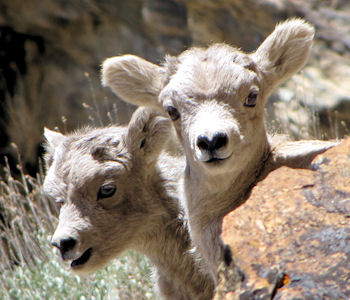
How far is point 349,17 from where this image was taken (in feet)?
27.9

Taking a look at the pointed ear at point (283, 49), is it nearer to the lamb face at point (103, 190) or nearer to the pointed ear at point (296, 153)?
the pointed ear at point (296, 153)

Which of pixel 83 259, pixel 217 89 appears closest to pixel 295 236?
pixel 217 89

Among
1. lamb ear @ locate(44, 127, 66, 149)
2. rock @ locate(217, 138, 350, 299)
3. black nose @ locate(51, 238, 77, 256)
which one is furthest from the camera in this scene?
lamb ear @ locate(44, 127, 66, 149)

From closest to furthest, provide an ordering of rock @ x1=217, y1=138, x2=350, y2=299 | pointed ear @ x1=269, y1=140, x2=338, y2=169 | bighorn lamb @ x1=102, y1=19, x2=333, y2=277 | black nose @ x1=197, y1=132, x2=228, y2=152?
1. rock @ x1=217, y1=138, x2=350, y2=299
2. black nose @ x1=197, y1=132, x2=228, y2=152
3. bighorn lamb @ x1=102, y1=19, x2=333, y2=277
4. pointed ear @ x1=269, y1=140, x2=338, y2=169

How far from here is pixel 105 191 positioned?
14.7ft

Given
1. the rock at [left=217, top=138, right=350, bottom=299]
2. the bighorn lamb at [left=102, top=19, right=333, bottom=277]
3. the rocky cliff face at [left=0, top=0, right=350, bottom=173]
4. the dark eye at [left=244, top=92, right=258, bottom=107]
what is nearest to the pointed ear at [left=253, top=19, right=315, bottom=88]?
the bighorn lamb at [left=102, top=19, right=333, bottom=277]

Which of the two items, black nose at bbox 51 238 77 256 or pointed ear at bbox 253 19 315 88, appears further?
pointed ear at bbox 253 19 315 88

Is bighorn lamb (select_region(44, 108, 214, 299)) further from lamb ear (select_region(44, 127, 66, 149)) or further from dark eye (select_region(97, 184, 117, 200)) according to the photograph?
lamb ear (select_region(44, 127, 66, 149))

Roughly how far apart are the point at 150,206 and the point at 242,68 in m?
1.46

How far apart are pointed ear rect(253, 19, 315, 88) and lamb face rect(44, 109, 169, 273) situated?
0.97 m

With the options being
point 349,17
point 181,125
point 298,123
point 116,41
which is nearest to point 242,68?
point 181,125

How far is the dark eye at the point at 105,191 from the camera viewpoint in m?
4.46

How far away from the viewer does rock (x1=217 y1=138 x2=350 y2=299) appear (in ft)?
8.84

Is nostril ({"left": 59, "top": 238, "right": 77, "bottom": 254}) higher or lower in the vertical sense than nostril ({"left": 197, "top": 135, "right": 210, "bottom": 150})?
lower
